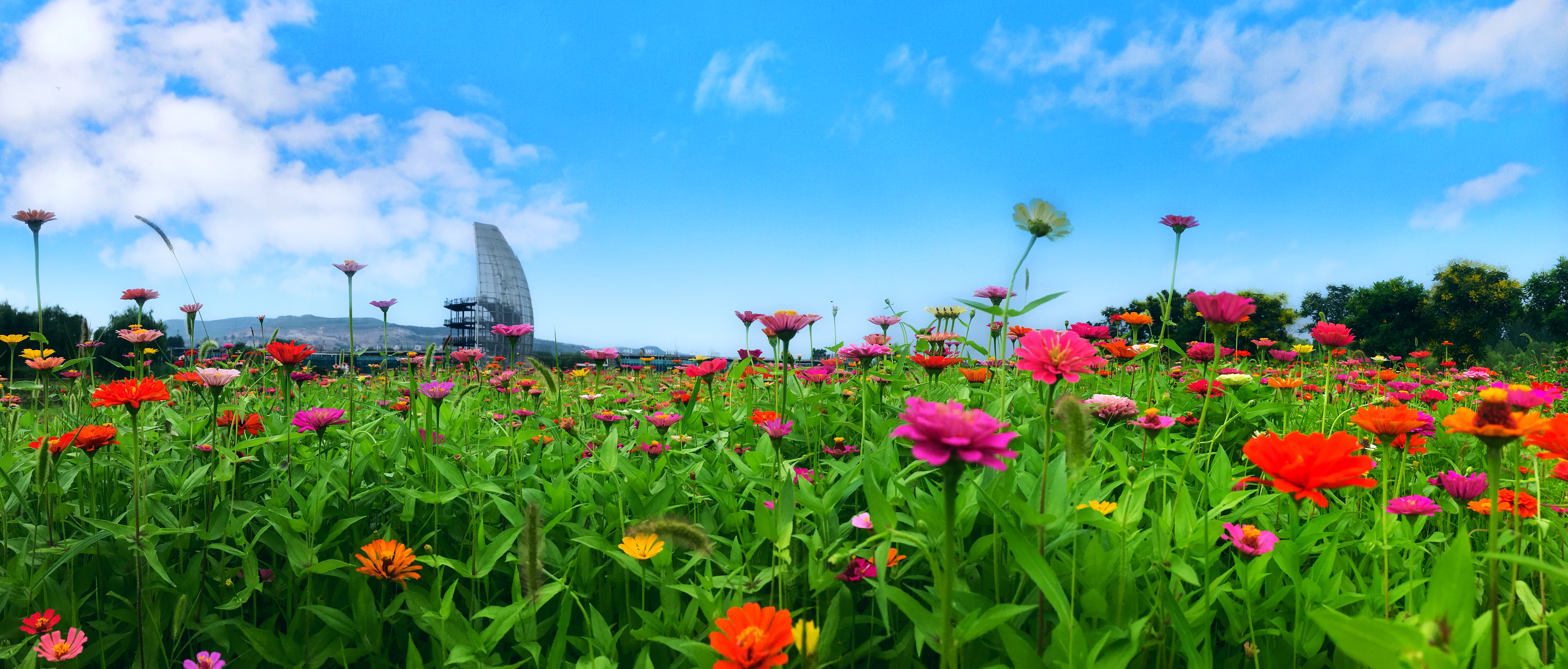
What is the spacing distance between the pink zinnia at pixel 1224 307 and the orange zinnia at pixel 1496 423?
0.43 meters

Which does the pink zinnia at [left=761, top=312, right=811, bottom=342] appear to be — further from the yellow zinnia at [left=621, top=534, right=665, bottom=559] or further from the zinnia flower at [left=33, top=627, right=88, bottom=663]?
the zinnia flower at [left=33, top=627, right=88, bottom=663]

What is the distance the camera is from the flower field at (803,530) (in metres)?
1.12

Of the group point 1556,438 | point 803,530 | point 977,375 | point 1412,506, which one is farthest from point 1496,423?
point 977,375

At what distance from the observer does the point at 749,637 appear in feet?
3.40

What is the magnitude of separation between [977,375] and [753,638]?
6.64 feet

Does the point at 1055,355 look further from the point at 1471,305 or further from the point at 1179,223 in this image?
the point at 1471,305

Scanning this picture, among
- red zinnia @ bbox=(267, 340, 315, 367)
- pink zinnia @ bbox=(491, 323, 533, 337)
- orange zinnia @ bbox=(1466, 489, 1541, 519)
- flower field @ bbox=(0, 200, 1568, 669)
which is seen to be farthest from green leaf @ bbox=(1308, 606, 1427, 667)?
pink zinnia @ bbox=(491, 323, 533, 337)

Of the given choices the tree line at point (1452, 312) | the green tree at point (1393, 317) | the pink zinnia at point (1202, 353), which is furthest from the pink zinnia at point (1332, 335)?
the green tree at point (1393, 317)

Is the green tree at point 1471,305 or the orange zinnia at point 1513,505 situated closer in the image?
the orange zinnia at point 1513,505

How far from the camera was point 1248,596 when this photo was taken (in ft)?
4.15

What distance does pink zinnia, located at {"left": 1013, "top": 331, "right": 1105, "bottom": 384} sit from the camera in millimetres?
1223

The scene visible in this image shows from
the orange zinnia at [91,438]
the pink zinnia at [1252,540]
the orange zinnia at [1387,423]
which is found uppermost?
the orange zinnia at [1387,423]

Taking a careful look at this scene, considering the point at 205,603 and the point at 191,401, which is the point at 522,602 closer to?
the point at 205,603

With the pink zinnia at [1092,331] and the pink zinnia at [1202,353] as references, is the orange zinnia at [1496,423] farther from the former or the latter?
the pink zinnia at [1092,331]
